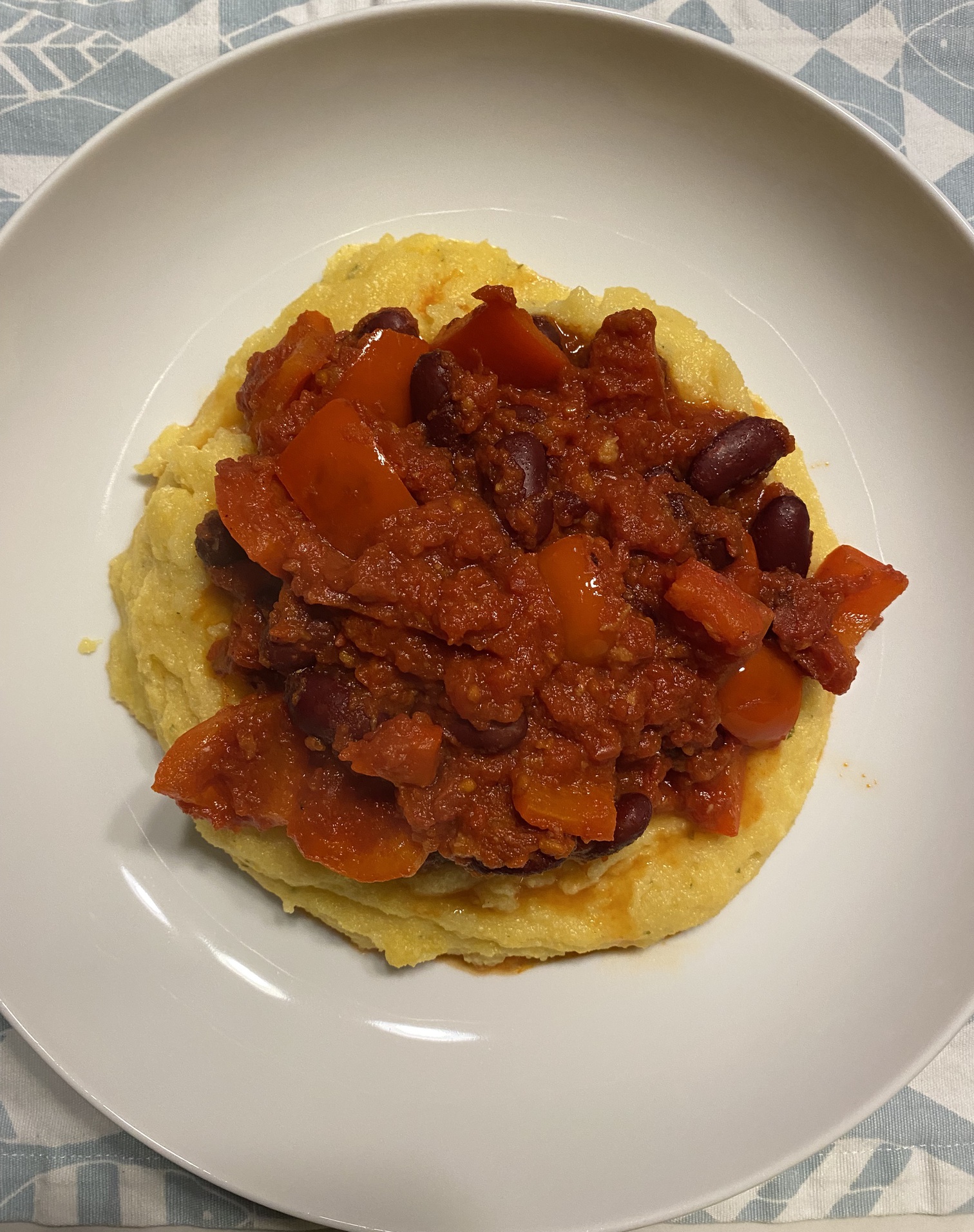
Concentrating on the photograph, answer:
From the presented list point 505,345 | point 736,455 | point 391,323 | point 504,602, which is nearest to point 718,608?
point 736,455

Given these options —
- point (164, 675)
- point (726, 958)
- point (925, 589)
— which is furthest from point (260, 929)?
point (925, 589)

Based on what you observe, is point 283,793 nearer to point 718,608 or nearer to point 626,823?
point 626,823

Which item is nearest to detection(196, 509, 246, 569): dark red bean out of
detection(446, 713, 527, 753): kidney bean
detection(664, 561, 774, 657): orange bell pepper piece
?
detection(446, 713, 527, 753): kidney bean

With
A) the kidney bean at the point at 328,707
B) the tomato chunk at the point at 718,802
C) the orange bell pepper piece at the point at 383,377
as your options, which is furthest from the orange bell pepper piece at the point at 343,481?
the tomato chunk at the point at 718,802

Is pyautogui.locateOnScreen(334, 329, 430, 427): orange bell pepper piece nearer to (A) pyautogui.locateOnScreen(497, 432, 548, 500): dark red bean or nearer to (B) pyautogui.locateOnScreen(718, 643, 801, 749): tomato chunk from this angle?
(A) pyautogui.locateOnScreen(497, 432, 548, 500): dark red bean

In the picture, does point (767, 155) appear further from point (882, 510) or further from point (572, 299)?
point (882, 510)

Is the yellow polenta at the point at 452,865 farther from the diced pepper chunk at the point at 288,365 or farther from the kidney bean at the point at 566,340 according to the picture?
the diced pepper chunk at the point at 288,365
